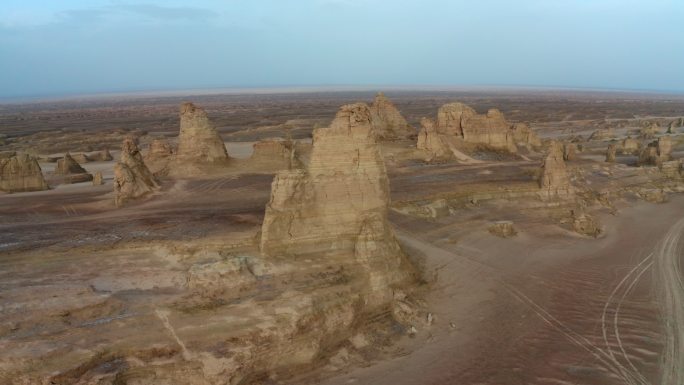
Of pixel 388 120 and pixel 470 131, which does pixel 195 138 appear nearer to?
pixel 388 120

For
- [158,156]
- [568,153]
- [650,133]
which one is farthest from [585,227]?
[650,133]

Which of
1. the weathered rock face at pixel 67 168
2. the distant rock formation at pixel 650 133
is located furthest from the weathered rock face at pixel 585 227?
the distant rock formation at pixel 650 133

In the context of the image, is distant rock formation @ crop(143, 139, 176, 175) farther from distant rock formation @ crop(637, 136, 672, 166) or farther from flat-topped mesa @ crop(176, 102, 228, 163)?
distant rock formation @ crop(637, 136, 672, 166)

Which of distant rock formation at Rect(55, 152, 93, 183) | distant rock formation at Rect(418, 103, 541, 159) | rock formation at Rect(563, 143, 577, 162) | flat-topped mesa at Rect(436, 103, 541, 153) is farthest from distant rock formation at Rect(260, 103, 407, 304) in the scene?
rock formation at Rect(563, 143, 577, 162)

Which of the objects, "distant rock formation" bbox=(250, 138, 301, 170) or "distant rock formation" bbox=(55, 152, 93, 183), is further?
"distant rock formation" bbox=(55, 152, 93, 183)

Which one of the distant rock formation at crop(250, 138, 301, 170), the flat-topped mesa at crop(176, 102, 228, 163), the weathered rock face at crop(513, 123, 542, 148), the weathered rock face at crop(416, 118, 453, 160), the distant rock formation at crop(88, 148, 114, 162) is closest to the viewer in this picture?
the flat-topped mesa at crop(176, 102, 228, 163)

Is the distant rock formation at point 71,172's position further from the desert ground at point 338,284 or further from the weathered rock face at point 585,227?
the weathered rock face at point 585,227

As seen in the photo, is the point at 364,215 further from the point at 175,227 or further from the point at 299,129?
the point at 299,129
